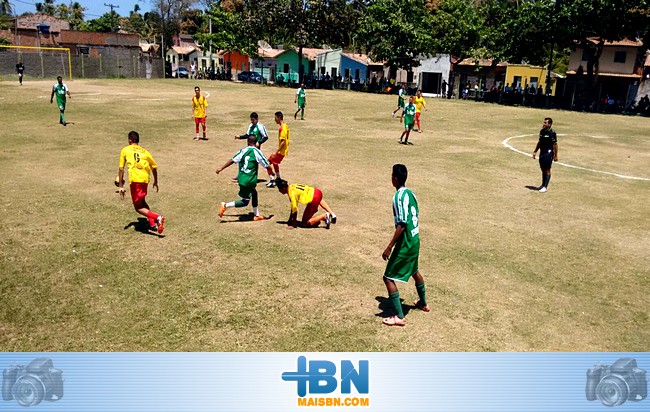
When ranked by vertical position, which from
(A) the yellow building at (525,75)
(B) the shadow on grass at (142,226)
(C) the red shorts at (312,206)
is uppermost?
Result: (A) the yellow building at (525,75)

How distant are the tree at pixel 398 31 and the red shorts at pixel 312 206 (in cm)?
4995

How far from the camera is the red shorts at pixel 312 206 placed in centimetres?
1141

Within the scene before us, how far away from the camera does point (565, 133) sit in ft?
102

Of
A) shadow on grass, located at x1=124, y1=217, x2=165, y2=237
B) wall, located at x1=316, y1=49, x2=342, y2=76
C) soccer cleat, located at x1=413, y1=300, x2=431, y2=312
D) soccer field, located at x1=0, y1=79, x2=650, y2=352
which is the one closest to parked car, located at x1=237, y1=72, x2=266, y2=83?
wall, located at x1=316, y1=49, x2=342, y2=76

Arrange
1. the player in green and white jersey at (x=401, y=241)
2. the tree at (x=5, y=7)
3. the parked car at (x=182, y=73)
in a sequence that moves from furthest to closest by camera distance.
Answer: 1. the tree at (x=5, y=7)
2. the parked car at (x=182, y=73)
3. the player in green and white jersey at (x=401, y=241)

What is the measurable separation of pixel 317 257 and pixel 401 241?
296 cm

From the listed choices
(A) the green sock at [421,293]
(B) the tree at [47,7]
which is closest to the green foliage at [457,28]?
(A) the green sock at [421,293]

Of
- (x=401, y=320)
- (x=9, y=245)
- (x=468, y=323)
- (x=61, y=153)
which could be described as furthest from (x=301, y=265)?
(x=61, y=153)

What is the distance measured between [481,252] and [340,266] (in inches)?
123

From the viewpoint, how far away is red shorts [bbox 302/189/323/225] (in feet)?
37.4

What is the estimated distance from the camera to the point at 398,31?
57812mm

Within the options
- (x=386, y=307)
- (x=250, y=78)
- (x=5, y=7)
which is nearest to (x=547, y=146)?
(x=386, y=307)

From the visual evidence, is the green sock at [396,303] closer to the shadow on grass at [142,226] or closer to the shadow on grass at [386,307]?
the shadow on grass at [386,307]

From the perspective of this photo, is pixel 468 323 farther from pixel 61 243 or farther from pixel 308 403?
pixel 61 243
